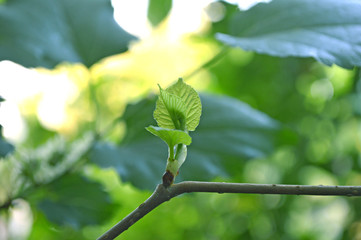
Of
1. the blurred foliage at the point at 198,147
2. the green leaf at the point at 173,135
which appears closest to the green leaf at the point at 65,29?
the blurred foliage at the point at 198,147

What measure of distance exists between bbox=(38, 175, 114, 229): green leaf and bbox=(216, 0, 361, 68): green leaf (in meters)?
0.19

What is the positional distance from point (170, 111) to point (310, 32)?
14cm

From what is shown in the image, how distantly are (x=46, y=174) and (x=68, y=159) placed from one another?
0.09 ft

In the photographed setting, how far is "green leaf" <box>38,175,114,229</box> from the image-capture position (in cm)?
37

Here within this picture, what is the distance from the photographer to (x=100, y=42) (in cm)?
38

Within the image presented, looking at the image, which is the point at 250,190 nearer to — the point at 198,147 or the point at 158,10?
the point at 198,147

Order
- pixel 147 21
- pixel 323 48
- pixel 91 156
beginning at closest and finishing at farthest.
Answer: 1. pixel 323 48
2. pixel 91 156
3. pixel 147 21

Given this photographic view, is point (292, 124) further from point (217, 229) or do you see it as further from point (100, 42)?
point (100, 42)

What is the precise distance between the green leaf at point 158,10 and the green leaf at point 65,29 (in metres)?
0.13

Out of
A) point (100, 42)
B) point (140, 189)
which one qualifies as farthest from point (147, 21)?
point (140, 189)

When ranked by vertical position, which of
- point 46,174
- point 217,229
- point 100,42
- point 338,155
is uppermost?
point 100,42

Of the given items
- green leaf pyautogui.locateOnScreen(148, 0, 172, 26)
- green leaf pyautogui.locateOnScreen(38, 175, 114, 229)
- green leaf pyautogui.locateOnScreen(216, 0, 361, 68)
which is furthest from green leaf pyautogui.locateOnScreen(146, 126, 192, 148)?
green leaf pyautogui.locateOnScreen(148, 0, 172, 26)

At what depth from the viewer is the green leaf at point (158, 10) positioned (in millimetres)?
503

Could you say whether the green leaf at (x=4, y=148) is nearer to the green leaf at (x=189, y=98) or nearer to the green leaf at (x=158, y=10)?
the green leaf at (x=189, y=98)
